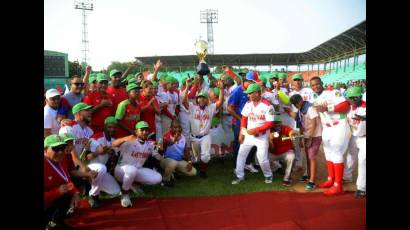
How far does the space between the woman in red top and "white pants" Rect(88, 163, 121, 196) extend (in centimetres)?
76

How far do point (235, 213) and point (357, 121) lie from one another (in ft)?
8.47

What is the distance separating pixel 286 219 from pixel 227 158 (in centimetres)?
385

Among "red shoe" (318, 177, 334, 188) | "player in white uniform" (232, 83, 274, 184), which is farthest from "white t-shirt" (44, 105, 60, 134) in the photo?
"red shoe" (318, 177, 334, 188)

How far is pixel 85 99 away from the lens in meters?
5.92

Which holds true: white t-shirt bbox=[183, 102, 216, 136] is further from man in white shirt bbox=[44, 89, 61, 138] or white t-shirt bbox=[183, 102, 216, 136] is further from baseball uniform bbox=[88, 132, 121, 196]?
man in white shirt bbox=[44, 89, 61, 138]

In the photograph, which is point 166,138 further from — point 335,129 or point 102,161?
point 335,129

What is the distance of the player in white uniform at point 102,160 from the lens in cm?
506

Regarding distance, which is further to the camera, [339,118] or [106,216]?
[339,118]

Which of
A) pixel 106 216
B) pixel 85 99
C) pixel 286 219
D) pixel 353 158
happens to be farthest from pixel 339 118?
pixel 85 99
